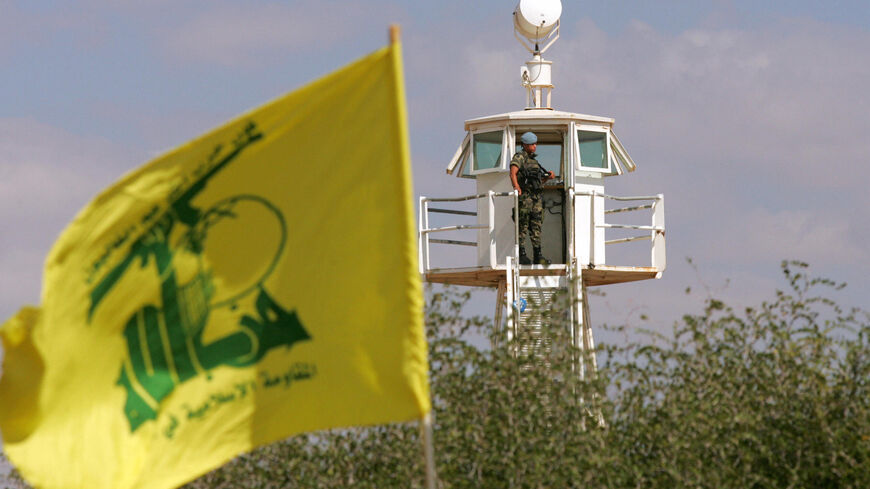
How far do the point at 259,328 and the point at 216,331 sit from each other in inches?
13.2

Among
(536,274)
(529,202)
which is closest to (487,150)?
(529,202)

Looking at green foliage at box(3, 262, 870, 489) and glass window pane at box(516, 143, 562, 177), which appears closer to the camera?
green foliage at box(3, 262, 870, 489)

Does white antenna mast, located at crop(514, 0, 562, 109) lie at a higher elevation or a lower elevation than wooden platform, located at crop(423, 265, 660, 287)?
higher

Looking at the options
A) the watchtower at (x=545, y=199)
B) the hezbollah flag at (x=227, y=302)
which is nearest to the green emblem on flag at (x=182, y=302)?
the hezbollah flag at (x=227, y=302)

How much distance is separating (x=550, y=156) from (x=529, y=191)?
4.28ft

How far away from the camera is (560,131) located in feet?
81.4

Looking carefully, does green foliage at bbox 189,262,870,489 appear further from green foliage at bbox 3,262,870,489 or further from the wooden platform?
the wooden platform

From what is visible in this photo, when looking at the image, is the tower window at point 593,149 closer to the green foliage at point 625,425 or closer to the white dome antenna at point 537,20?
the white dome antenna at point 537,20

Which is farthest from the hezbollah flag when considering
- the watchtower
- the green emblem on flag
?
the watchtower

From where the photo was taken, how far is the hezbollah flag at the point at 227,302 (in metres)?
11.0

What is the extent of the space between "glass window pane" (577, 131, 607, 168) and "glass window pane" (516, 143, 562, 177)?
675 millimetres

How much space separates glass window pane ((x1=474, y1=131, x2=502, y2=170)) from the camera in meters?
24.7

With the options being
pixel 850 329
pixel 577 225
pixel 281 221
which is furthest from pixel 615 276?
pixel 281 221

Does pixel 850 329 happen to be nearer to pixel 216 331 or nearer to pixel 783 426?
pixel 783 426
